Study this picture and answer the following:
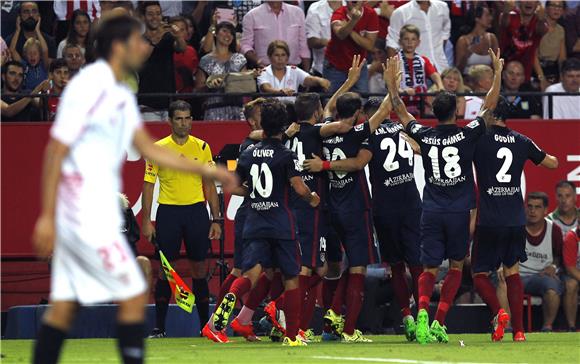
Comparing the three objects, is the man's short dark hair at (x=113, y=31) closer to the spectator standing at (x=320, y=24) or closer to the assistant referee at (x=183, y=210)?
the assistant referee at (x=183, y=210)

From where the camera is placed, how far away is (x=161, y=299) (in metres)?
16.0

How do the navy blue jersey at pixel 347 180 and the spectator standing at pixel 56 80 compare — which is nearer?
the navy blue jersey at pixel 347 180

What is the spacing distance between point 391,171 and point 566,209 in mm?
3956

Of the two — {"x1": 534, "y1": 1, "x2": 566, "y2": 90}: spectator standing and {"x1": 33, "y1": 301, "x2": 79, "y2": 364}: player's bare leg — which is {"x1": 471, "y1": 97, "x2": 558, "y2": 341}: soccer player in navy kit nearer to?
{"x1": 534, "y1": 1, "x2": 566, "y2": 90}: spectator standing

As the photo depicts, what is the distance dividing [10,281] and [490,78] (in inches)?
279

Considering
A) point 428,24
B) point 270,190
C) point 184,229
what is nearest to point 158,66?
point 184,229

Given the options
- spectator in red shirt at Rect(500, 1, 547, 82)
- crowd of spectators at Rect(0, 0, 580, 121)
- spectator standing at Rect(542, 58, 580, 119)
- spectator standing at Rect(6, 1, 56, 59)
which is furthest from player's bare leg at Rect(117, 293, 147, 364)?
spectator in red shirt at Rect(500, 1, 547, 82)

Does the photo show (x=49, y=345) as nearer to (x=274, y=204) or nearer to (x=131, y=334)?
(x=131, y=334)

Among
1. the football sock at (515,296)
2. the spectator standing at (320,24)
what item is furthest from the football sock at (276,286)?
the spectator standing at (320,24)

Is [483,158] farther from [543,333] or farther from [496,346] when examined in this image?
[543,333]

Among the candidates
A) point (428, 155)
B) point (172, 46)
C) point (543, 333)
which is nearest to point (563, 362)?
point (428, 155)

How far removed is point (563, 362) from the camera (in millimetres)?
11211

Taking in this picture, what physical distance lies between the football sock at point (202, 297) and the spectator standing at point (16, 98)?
12.1ft

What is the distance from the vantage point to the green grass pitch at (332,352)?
447 inches
